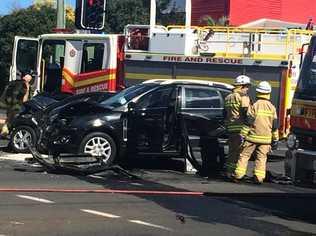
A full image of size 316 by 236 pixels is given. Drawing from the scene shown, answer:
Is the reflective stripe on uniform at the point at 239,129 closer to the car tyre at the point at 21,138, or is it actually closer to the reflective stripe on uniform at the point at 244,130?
the reflective stripe on uniform at the point at 244,130

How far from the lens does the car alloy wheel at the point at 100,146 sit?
39.6 feet

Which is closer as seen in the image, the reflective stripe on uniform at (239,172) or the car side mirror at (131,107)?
the reflective stripe on uniform at (239,172)

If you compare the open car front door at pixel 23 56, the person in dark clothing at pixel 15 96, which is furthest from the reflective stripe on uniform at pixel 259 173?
the open car front door at pixel 23 56

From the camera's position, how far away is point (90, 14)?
1638cm

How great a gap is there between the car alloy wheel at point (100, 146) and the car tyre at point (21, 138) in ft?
6.59

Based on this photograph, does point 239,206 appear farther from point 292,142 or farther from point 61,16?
point 61,16

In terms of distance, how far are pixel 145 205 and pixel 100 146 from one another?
341 centimetres

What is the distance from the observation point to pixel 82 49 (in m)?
17.5

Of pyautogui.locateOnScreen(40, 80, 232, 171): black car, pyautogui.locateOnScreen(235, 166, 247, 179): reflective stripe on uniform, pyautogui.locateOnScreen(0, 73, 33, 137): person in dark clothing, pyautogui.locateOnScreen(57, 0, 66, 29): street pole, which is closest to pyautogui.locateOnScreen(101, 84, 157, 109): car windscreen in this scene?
pyautogui.locateOnScreen(40, 80, 232, 171): black car

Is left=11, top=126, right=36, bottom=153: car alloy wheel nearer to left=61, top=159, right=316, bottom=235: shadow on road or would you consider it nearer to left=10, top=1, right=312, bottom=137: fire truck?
left=61, top=159, right=316, bottom=235: shadow on road

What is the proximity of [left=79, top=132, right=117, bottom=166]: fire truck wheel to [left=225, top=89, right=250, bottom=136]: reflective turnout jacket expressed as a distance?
2.05 m

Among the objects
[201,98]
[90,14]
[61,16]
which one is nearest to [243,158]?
[201,98]

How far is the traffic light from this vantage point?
16.3m

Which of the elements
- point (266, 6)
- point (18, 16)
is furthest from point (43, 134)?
point (266, 6)
